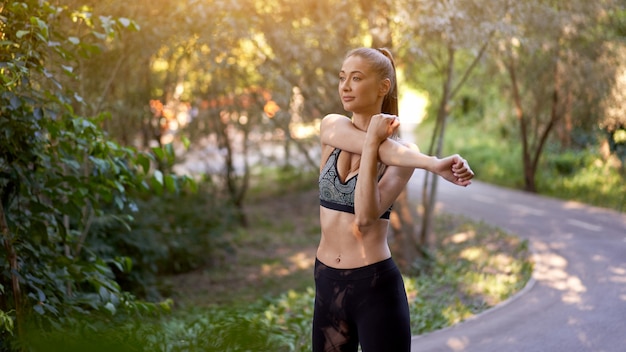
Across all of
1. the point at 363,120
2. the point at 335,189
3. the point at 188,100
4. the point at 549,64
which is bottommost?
the point at 335,189

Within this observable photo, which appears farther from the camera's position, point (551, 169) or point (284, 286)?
point (551, 169)

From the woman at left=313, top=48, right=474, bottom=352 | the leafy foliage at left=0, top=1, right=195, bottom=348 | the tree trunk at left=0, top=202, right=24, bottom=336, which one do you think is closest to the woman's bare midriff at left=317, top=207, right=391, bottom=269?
the woman at left=313, top=48, right=474, bottom=352

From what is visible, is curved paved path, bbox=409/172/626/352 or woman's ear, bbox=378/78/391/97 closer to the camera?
woman's ear, bbox=378/78/391/97

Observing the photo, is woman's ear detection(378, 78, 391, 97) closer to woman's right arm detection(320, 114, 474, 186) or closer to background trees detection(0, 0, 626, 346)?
woman's right arm detection(320, 114, 474, 186)

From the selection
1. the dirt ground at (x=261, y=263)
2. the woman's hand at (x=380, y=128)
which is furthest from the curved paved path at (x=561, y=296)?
the dirt ground at (x=261, y=263)

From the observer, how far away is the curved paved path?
579 centimetres

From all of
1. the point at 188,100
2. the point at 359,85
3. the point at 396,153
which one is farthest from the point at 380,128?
the point at 188,100

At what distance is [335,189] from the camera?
264cm

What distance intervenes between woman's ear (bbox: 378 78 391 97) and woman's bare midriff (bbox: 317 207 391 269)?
0.47 meters

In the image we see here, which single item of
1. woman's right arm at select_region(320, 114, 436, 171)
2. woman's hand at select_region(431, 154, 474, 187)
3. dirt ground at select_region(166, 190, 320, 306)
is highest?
woman's right arm at select_region(320, 114, 436, 171)

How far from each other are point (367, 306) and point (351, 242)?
24 centimetres

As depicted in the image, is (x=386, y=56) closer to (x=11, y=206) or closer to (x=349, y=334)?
(x=349, y=334)

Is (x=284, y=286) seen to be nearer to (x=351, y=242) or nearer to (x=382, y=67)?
(x=351, y=242)

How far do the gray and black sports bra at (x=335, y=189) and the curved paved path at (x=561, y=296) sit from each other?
322 cm
